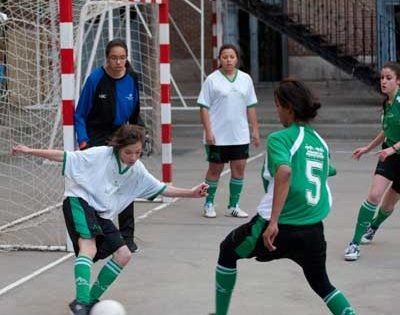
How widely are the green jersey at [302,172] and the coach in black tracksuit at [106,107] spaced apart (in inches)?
110

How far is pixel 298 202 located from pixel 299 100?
23.4 inches

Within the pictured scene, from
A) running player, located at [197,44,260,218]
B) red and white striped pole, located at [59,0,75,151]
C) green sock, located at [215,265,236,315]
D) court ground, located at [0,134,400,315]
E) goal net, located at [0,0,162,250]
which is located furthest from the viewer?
running player, located at [197,44,260,218]

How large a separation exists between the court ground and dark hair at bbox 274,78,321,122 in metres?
1.59

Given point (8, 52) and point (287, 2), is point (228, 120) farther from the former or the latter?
point (287, 2)

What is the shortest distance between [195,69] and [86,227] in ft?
58.4

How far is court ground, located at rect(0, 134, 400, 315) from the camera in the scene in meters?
6.87

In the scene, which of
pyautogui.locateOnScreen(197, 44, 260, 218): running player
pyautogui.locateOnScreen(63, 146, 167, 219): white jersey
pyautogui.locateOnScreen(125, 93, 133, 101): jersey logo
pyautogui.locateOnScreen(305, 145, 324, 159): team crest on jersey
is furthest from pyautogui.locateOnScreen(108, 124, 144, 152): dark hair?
pyautogui.locateOnScreen(197, 44, 260, 218): running player

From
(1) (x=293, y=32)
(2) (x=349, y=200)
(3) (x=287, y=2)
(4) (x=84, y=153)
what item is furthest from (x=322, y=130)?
(4) (x=84, y=153)

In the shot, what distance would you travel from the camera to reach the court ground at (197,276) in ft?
22.5

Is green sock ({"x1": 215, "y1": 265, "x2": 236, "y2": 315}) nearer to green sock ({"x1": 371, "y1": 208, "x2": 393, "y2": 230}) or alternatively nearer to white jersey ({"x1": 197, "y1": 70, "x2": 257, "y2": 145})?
green sock ({"x1": 371, "y1": 208, "x2": 393, "y2": 230})

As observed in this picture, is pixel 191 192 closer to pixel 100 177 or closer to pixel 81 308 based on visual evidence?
pixel 100 177

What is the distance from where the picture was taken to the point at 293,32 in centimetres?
1939

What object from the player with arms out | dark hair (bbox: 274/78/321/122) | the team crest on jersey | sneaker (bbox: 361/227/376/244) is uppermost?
dark hair (bbox: 274/78/321/122)

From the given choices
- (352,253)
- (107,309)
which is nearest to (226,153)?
(352,253)
